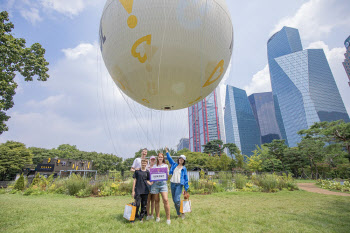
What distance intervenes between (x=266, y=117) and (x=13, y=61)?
468 feet

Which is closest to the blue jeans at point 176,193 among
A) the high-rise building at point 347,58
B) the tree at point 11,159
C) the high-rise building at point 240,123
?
the tree at point 11,159

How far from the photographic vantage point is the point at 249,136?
10969cm

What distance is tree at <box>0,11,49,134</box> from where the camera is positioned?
267 inches

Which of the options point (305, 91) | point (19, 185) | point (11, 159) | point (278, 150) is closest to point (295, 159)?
point (278, 150)

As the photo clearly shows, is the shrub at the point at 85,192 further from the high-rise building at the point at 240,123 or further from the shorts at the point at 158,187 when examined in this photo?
A: the high-rise building at the point at 240,123

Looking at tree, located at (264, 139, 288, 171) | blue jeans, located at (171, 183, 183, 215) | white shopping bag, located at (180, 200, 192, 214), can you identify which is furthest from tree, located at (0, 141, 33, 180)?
tree, located at (264, 139, 288, 171)

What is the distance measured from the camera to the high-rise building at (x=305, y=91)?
269ft

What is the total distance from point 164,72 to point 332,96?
11862 centimetres

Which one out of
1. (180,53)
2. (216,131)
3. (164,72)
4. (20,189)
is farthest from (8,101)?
(216,131)

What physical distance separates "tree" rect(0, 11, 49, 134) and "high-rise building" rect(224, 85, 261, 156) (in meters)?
111

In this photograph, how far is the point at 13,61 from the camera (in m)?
7.30

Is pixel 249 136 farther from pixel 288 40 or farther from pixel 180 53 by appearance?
pixel 180 53

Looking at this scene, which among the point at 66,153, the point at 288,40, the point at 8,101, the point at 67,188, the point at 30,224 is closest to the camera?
the point at 30,224

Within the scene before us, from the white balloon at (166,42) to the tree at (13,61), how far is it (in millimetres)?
5149
